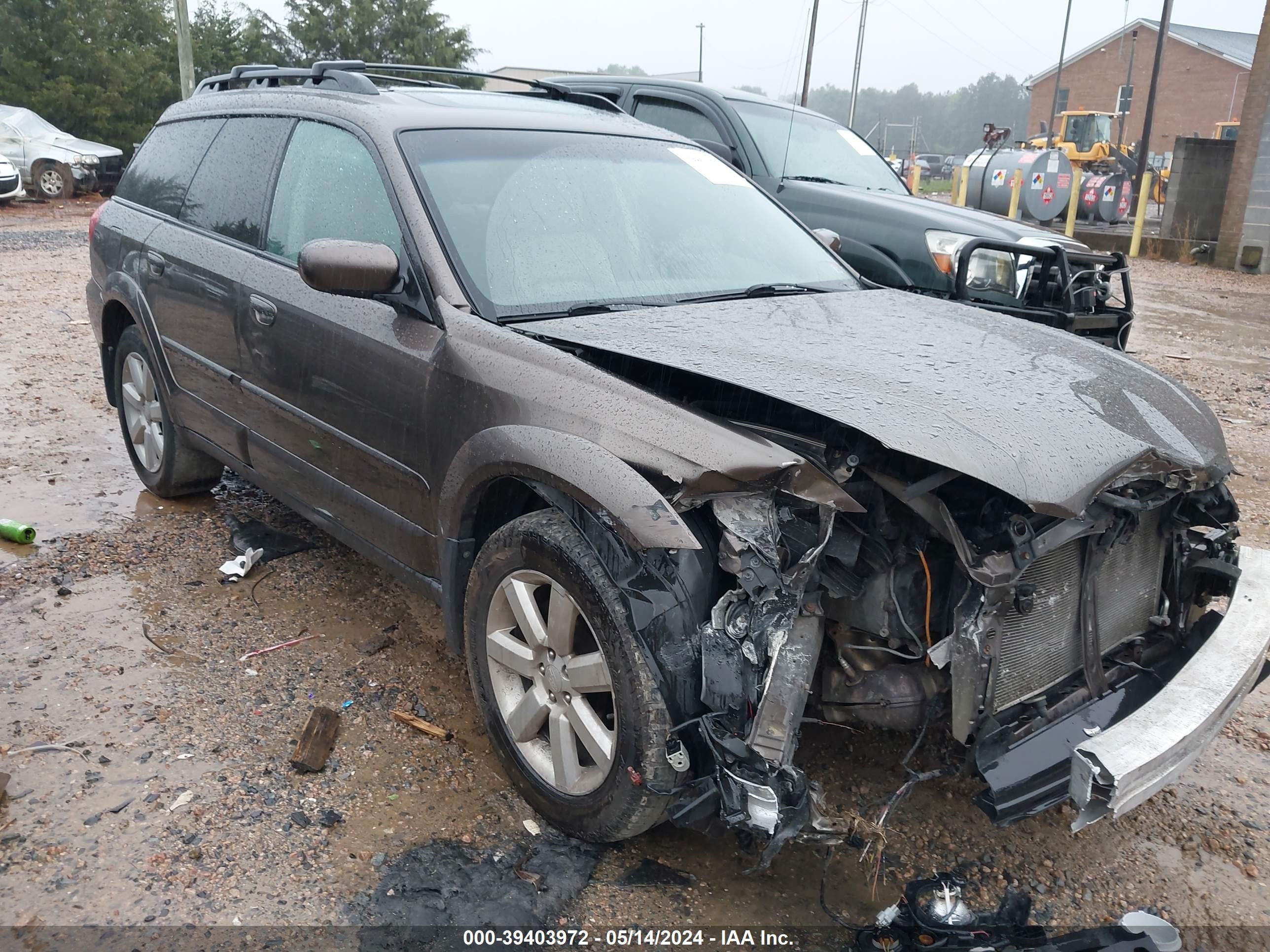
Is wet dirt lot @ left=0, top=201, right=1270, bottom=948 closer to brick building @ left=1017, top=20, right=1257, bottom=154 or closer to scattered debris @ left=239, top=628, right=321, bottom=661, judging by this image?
scattered debris @ left=239, top=628, right=321, bottom=661

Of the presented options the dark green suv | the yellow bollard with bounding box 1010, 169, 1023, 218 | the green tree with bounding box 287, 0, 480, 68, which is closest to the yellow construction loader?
the yellow bollard with bounding box 1010, 169, 1023, 218

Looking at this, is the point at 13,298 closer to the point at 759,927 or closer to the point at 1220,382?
the point at 759,927

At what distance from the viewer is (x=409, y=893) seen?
2373 millimetres

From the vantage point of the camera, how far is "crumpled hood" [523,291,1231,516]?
2098 mm

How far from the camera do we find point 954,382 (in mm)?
2434

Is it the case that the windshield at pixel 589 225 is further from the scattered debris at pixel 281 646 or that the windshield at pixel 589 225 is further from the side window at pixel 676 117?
the side window at pixel 676 117

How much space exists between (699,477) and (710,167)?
2.05 meters

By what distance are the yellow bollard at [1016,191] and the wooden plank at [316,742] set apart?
66.5 ft

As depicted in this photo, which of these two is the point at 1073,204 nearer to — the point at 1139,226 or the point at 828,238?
Result: the point at 1139,226

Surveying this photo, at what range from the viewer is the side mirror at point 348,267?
2.70 meters

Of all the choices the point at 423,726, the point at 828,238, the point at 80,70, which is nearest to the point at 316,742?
the point at 423,726

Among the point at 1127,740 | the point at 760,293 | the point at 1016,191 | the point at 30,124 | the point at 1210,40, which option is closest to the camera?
the point at 1127,740

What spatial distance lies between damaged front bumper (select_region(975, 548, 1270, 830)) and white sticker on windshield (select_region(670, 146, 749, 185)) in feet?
7.48

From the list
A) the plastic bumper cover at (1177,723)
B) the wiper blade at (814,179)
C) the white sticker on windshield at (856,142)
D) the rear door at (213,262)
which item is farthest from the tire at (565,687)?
the white sticker on windshield at (856,142)
